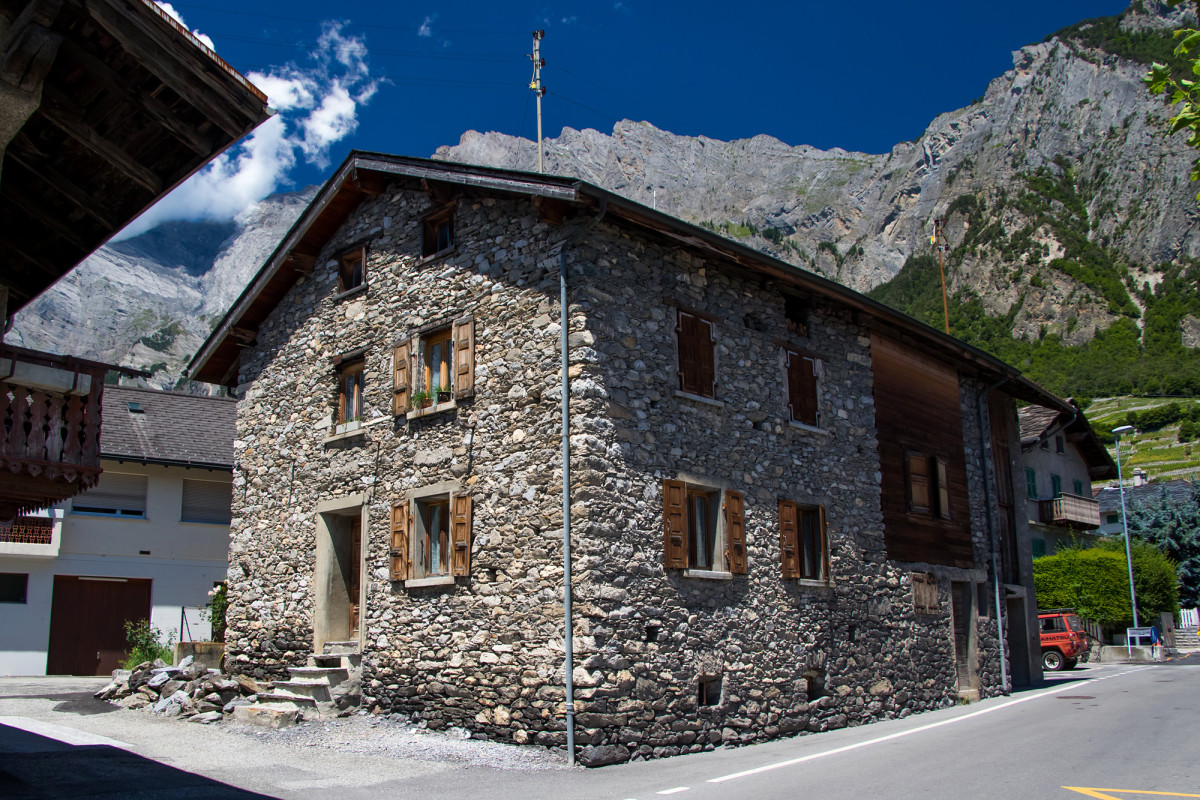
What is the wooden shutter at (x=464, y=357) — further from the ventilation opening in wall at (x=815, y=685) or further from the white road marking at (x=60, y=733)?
the ventilation opening in wall at (x=815, y=685)

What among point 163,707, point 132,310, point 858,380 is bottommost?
point 163,707

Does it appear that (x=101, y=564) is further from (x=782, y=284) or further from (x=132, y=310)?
(x=132, y=310)

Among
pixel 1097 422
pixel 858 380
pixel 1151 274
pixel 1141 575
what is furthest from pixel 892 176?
pixel 858 380

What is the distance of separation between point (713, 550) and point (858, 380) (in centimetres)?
583

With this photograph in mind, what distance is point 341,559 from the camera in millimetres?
15961

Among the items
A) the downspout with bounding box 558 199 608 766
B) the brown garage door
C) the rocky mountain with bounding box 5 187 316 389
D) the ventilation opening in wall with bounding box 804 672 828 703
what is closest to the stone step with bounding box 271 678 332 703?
the downspout with bounding box 558 199 608 766

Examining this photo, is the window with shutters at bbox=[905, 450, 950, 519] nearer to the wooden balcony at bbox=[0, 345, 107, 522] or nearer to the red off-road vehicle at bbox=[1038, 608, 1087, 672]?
the red off-road vehicle at bbox=[1038, 608, 1087, 672]

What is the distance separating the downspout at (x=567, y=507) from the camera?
11414 mm

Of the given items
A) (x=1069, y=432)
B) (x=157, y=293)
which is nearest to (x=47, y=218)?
(x=1069, y=432)

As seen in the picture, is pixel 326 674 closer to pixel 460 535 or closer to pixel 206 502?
pixel 460 535

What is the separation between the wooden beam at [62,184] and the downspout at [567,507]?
533cm

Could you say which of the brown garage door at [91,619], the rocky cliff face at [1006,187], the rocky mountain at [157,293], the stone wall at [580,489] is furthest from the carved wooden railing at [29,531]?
the rocky mountain at [157,293]

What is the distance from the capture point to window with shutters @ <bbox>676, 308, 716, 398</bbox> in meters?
13.9

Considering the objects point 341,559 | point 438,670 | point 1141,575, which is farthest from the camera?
point 1141,575
